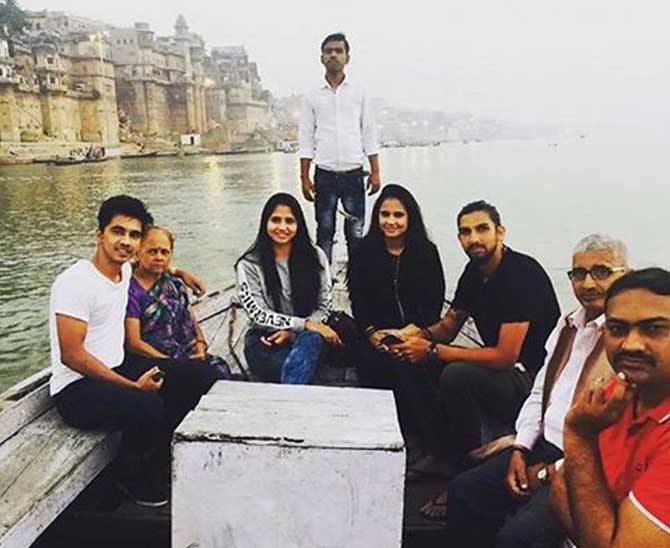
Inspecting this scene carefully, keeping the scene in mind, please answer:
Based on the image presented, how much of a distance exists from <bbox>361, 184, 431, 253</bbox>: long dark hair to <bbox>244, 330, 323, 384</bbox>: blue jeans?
1.95 feet

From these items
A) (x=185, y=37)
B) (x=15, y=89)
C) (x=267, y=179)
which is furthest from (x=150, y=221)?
(x=185, y=37)

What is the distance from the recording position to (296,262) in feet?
11.8

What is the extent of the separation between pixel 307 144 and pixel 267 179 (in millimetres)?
42888

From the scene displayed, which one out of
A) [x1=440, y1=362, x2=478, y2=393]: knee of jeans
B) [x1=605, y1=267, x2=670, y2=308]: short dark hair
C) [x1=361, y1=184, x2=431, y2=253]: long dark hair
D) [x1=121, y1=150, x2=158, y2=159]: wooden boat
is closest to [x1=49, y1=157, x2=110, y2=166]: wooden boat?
[x1=121, y1=150, x2=158, y2=159]: wooden boat

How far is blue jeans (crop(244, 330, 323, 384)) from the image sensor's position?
3.24m

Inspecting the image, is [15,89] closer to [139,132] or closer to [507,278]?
[139,132]

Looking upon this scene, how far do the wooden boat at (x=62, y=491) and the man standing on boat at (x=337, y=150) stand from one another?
108 inches

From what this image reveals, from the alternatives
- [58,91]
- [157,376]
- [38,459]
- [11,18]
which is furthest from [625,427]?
[11,18]

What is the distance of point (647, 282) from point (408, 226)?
1840mm

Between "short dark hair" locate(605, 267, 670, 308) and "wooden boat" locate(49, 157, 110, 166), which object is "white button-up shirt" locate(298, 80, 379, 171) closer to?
"short dark hair" locate(605, 267, 670, 308)

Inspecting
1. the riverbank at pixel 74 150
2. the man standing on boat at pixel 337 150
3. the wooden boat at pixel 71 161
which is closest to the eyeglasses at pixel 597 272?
the man standing on boat at pixel 337 150

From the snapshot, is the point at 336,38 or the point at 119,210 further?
the point at 336,38

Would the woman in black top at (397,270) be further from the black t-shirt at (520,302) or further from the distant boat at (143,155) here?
the distant boat at (143,155)

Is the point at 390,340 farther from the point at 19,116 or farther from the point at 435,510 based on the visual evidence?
the point at 19,116
